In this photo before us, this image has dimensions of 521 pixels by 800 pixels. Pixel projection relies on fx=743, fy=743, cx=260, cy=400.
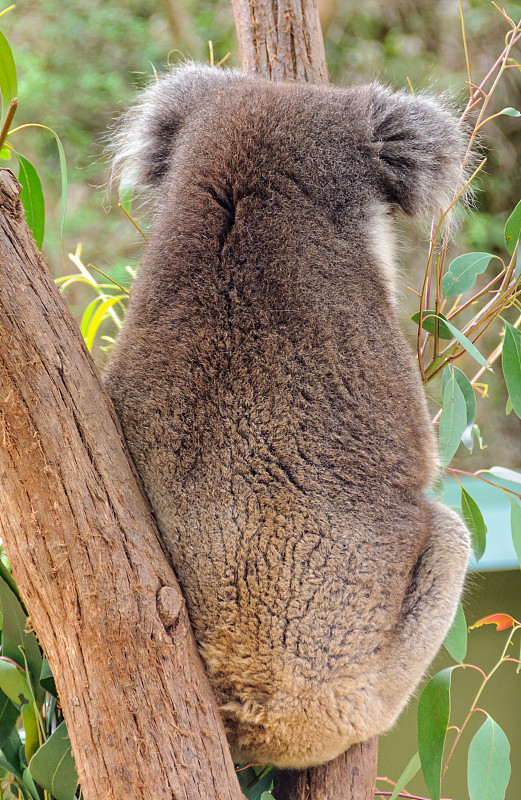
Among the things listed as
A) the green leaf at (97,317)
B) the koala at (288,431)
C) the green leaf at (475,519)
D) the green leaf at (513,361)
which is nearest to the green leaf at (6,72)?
the koala at (288,431)

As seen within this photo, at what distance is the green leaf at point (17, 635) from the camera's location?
1.07 m

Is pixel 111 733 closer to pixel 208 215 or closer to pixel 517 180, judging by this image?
pixel 208 215

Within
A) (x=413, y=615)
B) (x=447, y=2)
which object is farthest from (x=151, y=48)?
(x=413, y=615)

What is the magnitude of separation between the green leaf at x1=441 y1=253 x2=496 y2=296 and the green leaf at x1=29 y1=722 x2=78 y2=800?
0.91 meters

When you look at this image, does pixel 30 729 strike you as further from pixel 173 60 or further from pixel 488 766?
pixel 173 60

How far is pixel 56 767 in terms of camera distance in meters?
1.01

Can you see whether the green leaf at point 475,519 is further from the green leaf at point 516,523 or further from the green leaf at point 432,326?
the green leaf at point 432,326

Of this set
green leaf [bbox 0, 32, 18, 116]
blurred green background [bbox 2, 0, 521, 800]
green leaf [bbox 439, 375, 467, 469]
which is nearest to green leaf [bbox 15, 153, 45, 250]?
green leaf [bbox 0, 32, 18, 116]

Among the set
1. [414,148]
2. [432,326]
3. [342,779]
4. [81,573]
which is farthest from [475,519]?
[81,573]

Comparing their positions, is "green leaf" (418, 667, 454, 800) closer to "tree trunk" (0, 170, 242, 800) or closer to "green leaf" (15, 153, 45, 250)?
"tree trunk" (0, 170, 242, 800)

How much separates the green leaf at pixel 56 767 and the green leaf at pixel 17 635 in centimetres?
11

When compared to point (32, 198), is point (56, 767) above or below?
below

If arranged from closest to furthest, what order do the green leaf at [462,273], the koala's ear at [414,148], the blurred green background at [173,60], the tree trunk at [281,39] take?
the koala's ear at [414,148]
the green leaf at [462,273]
the tree trunk at [281,39]
the blurred green background at [173,60]

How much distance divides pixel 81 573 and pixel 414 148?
811mm
